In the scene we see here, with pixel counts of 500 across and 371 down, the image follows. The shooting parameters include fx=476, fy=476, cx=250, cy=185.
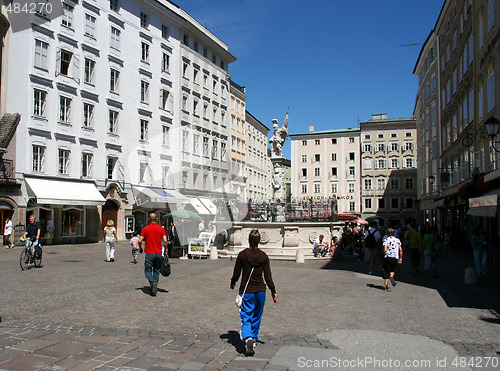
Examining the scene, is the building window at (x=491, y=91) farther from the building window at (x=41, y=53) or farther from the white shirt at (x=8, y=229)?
the white shirt at (x=8, y=229)

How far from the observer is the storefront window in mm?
33312

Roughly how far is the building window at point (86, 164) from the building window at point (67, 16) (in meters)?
9.22

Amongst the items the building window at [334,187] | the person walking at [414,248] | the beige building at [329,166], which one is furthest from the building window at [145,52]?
the building window at [334,187]

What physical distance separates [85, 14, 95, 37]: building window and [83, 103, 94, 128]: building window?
17.7 feet

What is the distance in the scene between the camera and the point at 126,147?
3922cm

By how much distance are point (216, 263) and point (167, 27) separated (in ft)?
106

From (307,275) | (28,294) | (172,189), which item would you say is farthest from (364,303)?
(172,189)

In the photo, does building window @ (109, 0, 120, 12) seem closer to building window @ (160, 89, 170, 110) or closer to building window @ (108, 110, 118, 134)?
building window @ (160, 89, 170, 110)

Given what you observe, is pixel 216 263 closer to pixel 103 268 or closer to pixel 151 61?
pixel 103 268

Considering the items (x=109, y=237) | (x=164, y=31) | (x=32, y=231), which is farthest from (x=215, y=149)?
(x=32, y=231)

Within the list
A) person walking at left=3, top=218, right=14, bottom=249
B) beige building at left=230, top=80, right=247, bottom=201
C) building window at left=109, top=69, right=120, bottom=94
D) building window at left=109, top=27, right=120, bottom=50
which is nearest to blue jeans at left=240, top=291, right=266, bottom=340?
person walking at left=3, top=218, right=14, bottom=249

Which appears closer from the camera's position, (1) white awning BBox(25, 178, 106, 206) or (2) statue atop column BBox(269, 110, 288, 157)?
(2) statue atop column BBox(269, 110, 288, 157)

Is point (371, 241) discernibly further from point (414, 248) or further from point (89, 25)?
point (89, 25)

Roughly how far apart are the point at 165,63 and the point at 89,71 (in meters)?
10.5
